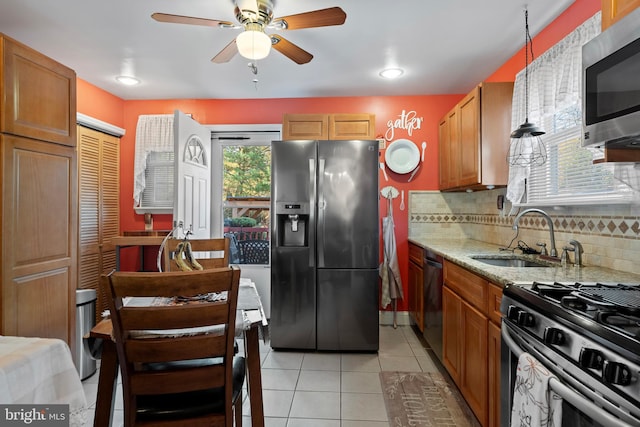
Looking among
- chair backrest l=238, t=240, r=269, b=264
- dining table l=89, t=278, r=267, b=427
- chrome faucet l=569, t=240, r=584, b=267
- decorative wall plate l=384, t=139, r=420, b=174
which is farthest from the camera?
chair backrest l=238, t=240, r=269, b=264

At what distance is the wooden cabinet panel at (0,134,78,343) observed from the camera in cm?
183

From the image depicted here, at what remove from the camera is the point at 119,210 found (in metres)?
3.83

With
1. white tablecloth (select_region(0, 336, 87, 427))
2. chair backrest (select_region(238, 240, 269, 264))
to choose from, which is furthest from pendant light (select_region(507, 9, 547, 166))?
white tablecloth (select_region(0, 336, 87, 427))

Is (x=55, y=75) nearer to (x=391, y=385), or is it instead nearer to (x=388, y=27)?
(x=388, y=27)

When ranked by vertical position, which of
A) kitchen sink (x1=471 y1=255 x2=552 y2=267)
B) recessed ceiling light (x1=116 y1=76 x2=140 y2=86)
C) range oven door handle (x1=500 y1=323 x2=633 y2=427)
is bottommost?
range oven door handle (x1=500 y1=323 x2=633 y2=427)

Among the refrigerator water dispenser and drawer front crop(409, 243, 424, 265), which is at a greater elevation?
the refrigerator water dispenser

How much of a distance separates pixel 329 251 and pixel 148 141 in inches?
93.4

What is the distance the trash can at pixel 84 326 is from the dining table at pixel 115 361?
1.20 m

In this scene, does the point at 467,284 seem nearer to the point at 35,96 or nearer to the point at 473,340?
the point at 473,340

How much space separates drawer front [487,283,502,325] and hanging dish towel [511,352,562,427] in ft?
1.24

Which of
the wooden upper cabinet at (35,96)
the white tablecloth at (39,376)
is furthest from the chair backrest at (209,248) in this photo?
the white tablecloth at (39,376)

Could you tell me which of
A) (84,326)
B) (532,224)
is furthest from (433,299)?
(84,326)

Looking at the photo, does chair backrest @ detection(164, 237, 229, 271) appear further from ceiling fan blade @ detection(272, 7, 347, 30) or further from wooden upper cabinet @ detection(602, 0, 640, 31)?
wooden upper cabinet @ detection(602, 0, 640, 31)

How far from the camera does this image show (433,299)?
2.77 meters
